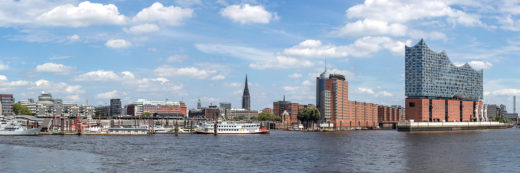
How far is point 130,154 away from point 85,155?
7.26 metres

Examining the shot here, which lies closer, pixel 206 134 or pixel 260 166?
pixel 260 166

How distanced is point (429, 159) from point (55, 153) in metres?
62.0

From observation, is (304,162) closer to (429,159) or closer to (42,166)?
(429,159)

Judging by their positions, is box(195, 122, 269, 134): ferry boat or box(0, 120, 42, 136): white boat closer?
box(0, 120, 42, 136): white boat

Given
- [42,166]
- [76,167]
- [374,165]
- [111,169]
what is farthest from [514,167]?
[42,166]

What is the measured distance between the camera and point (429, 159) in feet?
251

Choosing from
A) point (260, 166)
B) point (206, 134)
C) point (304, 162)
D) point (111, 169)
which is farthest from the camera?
point (206, 134)

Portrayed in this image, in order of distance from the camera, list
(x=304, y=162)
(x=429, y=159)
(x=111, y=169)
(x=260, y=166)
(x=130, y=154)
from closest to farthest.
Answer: (x=111, y=169) < (x=260, y=166) < (x=304, y=162) < (x=429, y=159) < (x=130, y=154)

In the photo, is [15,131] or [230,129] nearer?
[15,131]

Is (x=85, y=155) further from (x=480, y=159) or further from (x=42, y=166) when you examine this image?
(x=480, y=159)

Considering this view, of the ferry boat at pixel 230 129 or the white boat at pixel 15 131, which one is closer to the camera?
the white boat at pixel 15 131

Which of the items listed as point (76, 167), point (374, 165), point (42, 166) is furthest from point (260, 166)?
point (42, 166)

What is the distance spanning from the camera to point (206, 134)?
174000 millimetres

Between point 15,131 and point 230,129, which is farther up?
point 15,131
